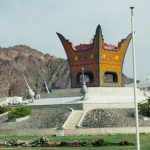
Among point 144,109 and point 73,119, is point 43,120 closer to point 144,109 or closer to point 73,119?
point 73,119

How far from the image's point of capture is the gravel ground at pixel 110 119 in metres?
43.3

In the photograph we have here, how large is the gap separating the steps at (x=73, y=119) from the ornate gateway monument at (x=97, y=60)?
380 inches

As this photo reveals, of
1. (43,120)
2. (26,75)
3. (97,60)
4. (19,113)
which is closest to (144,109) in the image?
(43,120)

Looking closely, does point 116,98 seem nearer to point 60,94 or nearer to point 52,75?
point 60,94

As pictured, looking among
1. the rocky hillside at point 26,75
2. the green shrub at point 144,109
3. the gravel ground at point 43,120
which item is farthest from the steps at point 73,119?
the rocky hillside at point 26,75

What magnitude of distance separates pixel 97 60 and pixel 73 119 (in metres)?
13.4

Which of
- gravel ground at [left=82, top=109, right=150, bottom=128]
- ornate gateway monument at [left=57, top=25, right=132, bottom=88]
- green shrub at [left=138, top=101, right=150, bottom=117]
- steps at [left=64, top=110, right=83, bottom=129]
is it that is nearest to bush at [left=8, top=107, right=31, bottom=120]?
steps at [left=64, top=110, right=83, bottom=129]

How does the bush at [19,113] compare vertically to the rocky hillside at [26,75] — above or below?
below

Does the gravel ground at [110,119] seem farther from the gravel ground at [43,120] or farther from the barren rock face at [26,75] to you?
the barren rock face at [26,75]

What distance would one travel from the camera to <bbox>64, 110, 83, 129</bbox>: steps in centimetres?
→ 4419

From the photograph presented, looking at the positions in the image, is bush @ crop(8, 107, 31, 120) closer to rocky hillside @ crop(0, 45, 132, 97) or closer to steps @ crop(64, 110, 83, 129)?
steps @ crop(64, 110, 83, 129)

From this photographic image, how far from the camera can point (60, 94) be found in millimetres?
56969

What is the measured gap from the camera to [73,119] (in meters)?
46.2

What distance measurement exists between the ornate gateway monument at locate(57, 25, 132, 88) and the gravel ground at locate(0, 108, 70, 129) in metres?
9.58
